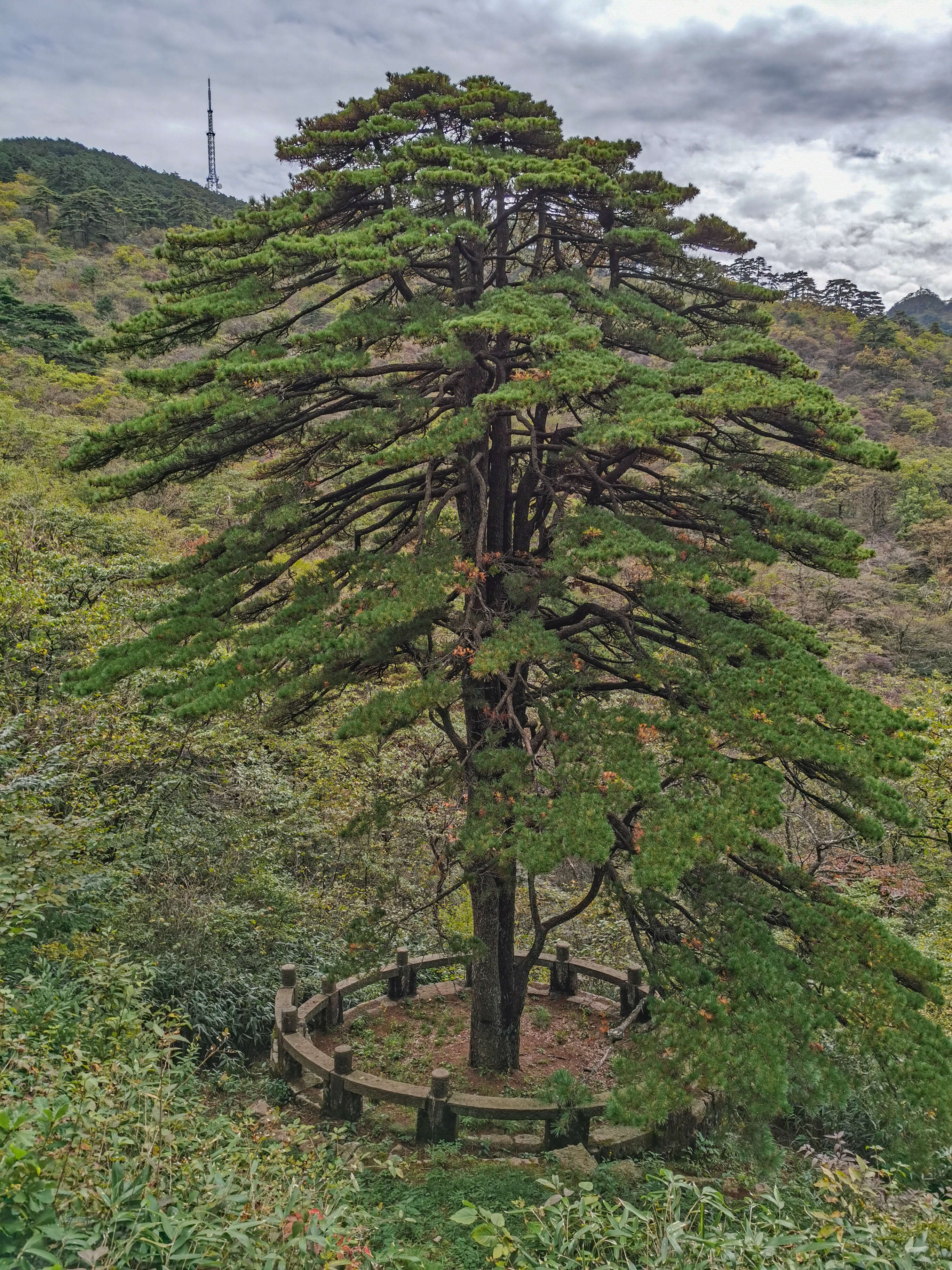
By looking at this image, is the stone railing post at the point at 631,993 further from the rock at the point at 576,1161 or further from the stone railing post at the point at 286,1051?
the stone railing post at the point at 286,1051

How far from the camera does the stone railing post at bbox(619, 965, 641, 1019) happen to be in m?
8.17

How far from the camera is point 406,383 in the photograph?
7.15 m

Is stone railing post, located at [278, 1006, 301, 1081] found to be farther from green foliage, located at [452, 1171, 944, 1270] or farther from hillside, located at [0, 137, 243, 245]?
hillside, located at [0, 137, 243, 245]

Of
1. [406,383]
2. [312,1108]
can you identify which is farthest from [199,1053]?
[406,383]

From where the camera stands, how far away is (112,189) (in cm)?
5012

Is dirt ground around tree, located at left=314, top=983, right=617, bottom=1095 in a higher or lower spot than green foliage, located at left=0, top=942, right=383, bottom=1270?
lower

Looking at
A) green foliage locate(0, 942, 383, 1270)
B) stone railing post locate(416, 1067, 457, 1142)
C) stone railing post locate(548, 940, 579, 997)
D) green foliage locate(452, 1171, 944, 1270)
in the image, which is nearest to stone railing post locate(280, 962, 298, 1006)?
stone railing post locate(416, 1067, 457, 1142)

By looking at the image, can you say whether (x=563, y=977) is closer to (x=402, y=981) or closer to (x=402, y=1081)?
(x=402, y=981)

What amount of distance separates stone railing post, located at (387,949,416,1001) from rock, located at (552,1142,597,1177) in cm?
307

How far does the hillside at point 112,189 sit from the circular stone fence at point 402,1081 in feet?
136

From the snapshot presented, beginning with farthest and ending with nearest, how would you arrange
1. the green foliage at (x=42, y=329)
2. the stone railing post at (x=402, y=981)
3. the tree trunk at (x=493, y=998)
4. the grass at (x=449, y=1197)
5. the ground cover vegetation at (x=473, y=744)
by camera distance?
the green foliage at (x=42, y=329), the stone railing post at (x=402, y=981), the tree trunk at (x=493, y=998), the grass at (x=449, y=1197), the ground cover vegetation at (x=473, y=744)

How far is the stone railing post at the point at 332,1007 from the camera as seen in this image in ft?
25.5

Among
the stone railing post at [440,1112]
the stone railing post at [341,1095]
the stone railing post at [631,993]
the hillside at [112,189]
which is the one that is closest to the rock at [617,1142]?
the stone railing post at [440,1112]

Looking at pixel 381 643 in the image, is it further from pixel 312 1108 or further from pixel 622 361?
pixel 312 1108
